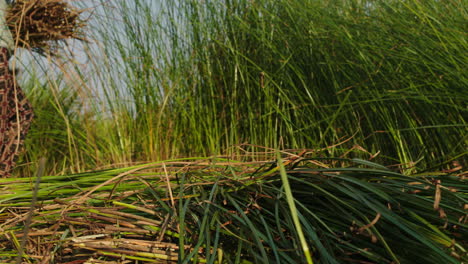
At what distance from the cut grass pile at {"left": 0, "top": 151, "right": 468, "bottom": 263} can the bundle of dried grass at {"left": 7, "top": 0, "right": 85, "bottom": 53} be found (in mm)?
1040

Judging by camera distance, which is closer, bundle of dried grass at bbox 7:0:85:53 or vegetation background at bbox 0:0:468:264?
vegetation background at bbox 0:0:468:264

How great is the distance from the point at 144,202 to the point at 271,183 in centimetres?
28

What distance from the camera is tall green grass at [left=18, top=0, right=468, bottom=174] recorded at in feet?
5.74

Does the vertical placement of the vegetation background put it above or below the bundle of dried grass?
below

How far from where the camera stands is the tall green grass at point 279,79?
175 centimetres

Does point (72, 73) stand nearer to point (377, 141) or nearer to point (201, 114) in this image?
point (201, 114)

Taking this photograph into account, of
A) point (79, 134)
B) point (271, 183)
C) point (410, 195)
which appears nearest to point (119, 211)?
point (271, 183)

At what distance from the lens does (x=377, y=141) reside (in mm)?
1855

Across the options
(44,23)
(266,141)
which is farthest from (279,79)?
(44,23)

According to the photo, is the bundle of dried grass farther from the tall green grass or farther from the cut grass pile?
→ the cut grass pile

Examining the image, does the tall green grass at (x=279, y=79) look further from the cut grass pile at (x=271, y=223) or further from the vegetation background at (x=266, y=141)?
the cut grass pile at (x=271, y=223)

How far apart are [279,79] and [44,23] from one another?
3.71ft

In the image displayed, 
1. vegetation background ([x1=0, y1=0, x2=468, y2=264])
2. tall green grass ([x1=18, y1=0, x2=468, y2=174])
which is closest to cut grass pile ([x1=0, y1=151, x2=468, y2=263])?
vegetation background ([x1=0, y1=0, x2=468, y2=264])

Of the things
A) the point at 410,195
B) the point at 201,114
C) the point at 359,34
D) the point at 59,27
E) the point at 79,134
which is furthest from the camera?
the point at 79,134
